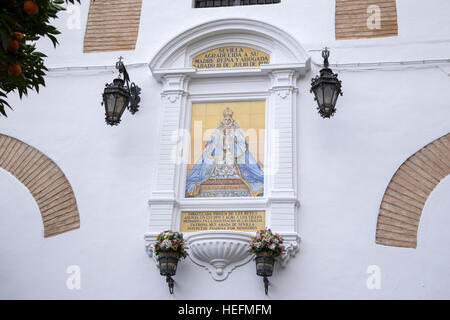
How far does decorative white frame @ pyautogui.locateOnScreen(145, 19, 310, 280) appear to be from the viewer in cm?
784

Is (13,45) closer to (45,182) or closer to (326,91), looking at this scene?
(45,182)

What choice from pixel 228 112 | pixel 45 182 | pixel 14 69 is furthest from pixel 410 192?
pixel 14 69

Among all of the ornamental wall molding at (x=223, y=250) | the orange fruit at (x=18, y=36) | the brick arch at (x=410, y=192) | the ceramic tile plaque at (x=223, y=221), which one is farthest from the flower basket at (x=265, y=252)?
the orange fruit at (x=18, y=36)

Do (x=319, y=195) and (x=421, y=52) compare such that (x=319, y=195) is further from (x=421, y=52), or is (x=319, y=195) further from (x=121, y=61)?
(x=121, y=61)

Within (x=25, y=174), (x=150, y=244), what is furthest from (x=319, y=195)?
(x=25, y=174)

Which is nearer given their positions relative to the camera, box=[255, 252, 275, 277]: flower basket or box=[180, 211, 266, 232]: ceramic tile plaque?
box=[255, 252, 275, 277]: flower basket

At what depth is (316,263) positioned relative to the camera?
7.59m

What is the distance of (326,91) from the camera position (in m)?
7.80

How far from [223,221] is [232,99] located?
182 centimetres

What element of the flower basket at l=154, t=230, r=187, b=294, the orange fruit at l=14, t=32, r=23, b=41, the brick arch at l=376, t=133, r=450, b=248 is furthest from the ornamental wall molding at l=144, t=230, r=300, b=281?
the orange fruit at l=14, t=32, r=23, b=41

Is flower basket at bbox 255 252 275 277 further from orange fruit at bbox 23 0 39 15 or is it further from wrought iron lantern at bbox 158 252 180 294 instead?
orange fruit at bbox 23 0 39 15

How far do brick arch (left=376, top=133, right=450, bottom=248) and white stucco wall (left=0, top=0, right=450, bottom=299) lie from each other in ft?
0.30

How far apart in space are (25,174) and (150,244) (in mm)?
2222

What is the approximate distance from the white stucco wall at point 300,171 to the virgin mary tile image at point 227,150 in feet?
1.91
